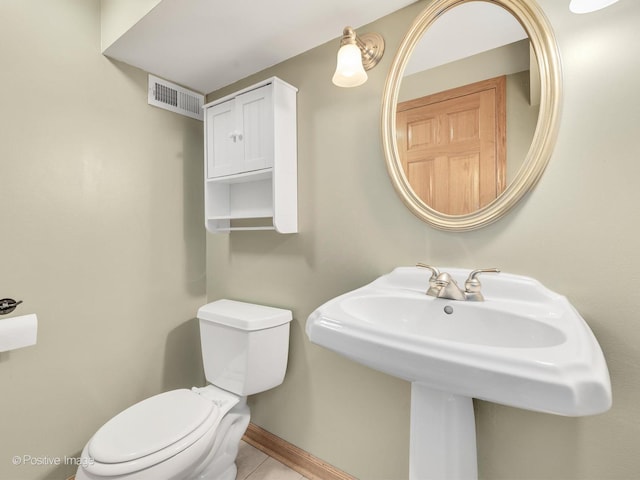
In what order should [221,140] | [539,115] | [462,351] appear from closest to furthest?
1. [462,351]
2. [539,115]
3. [221,140]

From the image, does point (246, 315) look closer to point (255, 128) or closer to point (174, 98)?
point (255, 128)

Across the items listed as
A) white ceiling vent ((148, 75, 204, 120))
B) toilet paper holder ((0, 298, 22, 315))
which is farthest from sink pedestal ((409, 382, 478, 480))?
white ceiling vent ((148, 75, 204, 120))

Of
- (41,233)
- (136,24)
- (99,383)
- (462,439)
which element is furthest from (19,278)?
(462,439)

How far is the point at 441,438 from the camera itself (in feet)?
2.60

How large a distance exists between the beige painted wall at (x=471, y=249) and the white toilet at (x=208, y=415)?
0.15 m

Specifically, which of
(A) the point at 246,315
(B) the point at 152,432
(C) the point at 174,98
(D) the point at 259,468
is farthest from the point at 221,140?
(D) the point at 259,468

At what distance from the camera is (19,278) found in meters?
1.17

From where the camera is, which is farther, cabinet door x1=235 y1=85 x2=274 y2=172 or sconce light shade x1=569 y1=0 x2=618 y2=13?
cabinet door x1=235 y1=85 x2=274 y2=172

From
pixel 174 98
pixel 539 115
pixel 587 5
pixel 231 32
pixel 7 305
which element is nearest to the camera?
pixel 587 5

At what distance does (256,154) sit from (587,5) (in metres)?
1.19

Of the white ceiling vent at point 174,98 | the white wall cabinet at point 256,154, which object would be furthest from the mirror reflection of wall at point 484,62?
the white ceiling vent at point 174,98

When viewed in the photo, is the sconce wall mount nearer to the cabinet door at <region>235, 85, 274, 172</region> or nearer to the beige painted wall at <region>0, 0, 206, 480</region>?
the cabinet door at <region>235, 85, 274, 172</region>

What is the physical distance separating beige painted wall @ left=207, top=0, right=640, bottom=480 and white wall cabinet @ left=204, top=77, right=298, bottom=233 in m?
0.08

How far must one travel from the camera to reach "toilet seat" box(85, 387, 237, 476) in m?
0.94
